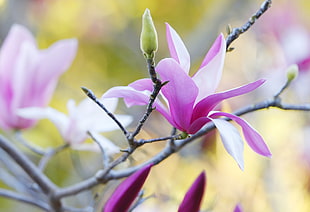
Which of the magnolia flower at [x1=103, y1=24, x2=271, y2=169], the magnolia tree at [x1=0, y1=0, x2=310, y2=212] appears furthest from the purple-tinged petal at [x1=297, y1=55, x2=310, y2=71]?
the magnolia flower at [x1=103, y1=24, x2=271, y2=169]

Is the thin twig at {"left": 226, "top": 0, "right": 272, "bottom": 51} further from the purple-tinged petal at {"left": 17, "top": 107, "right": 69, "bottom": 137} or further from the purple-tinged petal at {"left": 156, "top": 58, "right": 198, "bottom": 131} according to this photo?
the purple-tinged petal at {"left": 17, "top": 107, "right": 69, "bottom": 137}

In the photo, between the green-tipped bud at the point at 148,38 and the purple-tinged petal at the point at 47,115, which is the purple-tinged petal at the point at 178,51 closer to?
the green-tipped bud at the point at 148,38

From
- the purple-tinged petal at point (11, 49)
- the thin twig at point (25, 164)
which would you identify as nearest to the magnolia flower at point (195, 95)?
the thin twig at point (25, 164)

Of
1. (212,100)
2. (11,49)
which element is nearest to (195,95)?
(212,100)

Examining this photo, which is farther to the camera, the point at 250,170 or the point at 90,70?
the point at 90,70

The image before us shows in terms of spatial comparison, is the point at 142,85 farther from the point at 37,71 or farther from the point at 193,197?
the point at 37,71

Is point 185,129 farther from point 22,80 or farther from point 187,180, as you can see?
point 187,180

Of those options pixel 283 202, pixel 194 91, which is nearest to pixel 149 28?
pixel 194 91
